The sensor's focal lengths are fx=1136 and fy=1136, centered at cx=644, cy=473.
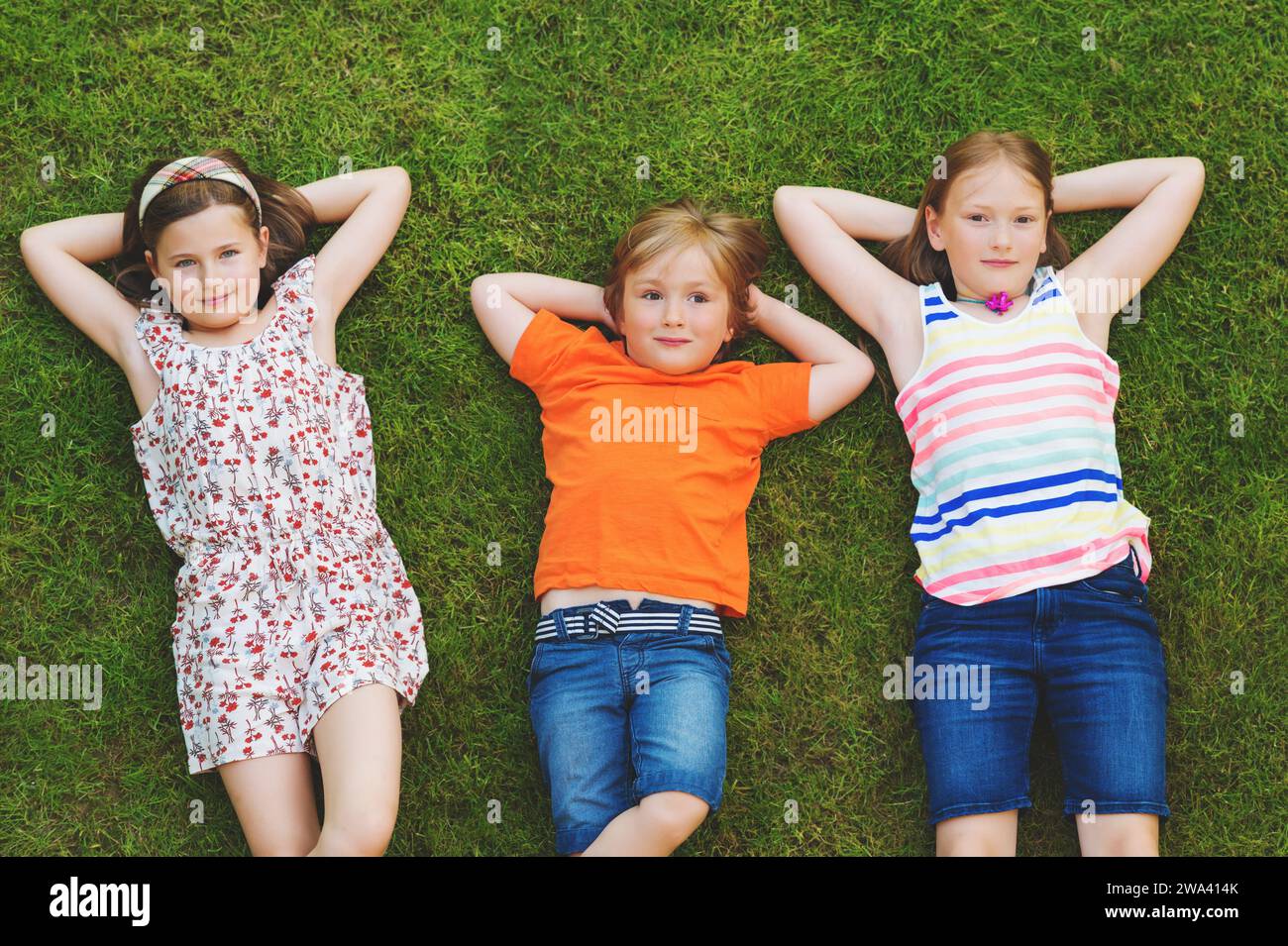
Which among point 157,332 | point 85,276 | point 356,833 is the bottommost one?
point 356,833

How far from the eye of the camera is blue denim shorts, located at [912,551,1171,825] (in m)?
3.08

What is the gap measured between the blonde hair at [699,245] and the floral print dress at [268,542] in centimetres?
91

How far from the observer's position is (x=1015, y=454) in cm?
324

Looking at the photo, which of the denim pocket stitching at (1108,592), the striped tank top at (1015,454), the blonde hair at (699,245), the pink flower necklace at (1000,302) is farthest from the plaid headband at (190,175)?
the denim pocket stitching at (1108,592)

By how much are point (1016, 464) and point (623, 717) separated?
1323 millimetres

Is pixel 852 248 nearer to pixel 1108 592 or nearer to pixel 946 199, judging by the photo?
pixel 946 199

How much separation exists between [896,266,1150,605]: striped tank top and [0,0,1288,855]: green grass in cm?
19

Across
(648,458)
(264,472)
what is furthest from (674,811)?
(264,472)

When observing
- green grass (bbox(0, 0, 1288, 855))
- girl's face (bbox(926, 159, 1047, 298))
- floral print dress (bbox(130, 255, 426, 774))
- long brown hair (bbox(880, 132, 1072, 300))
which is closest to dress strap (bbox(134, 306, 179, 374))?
floral print dress (bbox(130, 255, 426, 774))

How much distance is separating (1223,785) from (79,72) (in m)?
4.17

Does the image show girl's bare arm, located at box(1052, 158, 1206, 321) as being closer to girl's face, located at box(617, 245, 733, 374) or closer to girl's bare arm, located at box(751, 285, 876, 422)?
girl's bare arm, located at box(751, 285, 876, 422)

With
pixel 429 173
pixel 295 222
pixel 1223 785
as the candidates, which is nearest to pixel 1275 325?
pixel 1223 785

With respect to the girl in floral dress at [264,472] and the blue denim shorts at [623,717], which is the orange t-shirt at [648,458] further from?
the girl in floral dress at [264,472]
